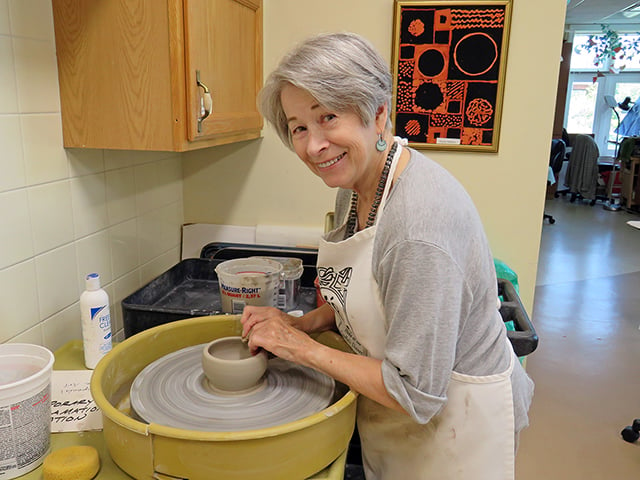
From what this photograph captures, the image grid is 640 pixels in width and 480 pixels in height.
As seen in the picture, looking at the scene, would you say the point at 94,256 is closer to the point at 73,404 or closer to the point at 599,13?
the point at 73,404

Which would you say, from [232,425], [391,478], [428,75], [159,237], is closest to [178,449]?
[232,425]

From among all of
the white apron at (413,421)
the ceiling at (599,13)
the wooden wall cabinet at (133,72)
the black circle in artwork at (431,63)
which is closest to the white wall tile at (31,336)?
the wooden wall cabinet at (133,72)

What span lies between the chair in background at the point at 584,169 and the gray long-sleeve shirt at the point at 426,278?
8.02 meters

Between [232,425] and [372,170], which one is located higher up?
[372,170]

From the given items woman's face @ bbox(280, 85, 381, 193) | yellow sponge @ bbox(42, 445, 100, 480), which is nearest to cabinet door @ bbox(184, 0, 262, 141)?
woman's face @ bbox(280, 85, 381, 193)

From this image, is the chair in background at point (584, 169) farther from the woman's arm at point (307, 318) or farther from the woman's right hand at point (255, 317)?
the woman's right hand at point (255, 317)

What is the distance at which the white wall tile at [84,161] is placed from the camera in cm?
143

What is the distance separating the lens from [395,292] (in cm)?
91

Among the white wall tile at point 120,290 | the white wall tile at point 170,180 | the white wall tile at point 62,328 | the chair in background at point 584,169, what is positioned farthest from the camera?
the chair in background at point 584,169

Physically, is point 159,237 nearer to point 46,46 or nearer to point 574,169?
point 46,46

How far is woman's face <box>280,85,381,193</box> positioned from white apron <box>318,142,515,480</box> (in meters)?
0.07

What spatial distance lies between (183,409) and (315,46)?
2.33 feet

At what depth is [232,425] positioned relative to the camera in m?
0.97

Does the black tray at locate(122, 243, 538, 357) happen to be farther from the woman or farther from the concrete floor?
the concrete floor
